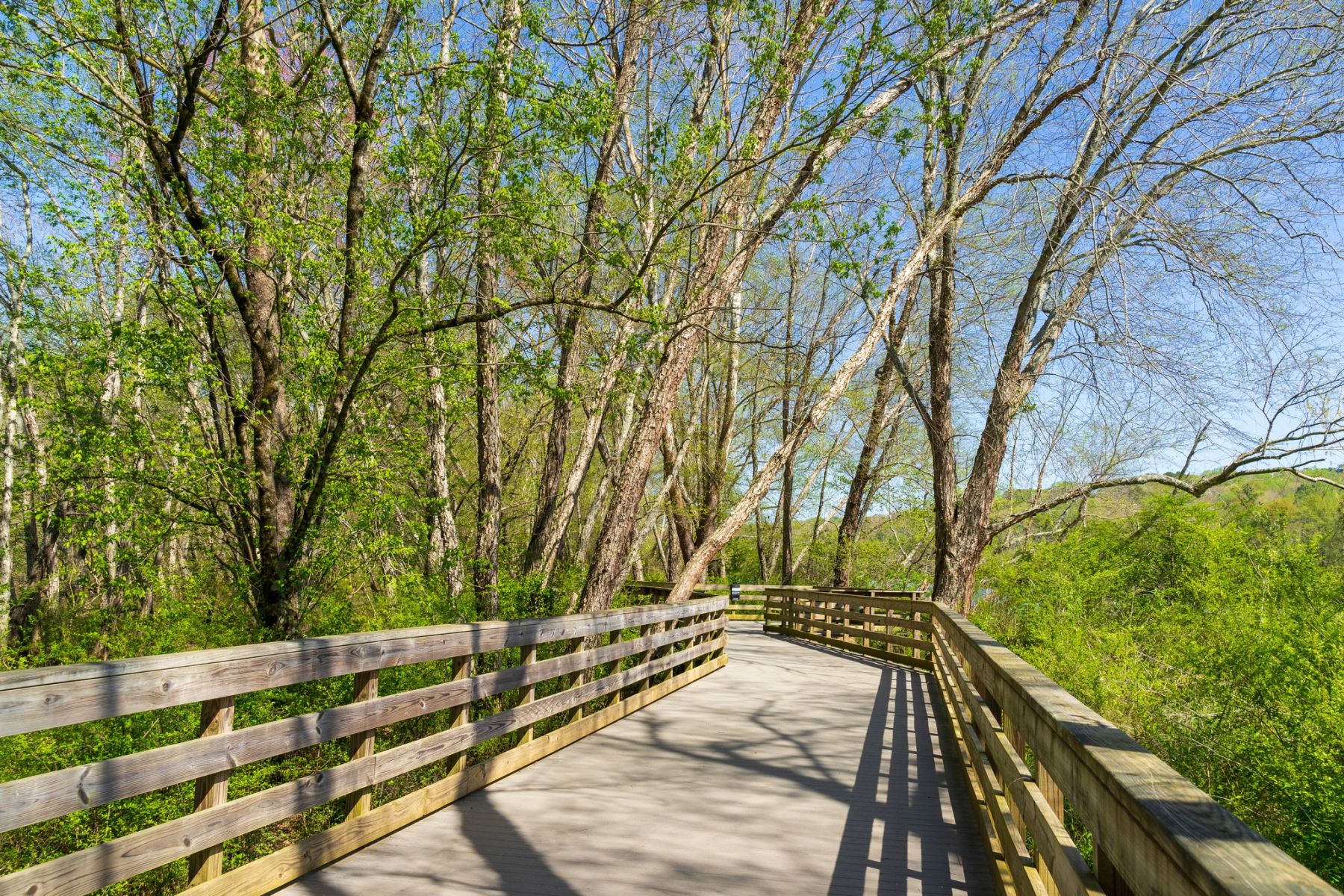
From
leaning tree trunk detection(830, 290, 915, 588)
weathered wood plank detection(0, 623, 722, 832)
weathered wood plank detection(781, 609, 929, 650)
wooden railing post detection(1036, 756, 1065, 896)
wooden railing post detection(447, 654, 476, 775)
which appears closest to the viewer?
weathered wood plank detection(0, 623, 722, 832)

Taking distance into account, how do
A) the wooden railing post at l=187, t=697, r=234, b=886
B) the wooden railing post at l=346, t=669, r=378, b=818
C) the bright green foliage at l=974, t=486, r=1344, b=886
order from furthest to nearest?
the bright green foliage at l=974, t=486, r=1344, b=886 < the wooden railing post at l=346, t=669, r=378, b=818 < the wooden railing post at l=187, t=697, r=234, b=886

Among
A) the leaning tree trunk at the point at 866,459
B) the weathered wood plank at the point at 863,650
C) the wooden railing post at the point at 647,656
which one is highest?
the leaning tree trunk at the point at 866,459

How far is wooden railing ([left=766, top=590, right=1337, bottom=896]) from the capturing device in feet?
5.20

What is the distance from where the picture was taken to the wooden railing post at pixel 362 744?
14.3 ft

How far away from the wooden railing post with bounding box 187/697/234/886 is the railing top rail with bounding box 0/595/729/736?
0.24 feet

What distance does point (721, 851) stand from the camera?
4.45 metres

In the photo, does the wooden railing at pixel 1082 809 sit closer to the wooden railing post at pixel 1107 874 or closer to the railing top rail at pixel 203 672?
the wooden railing post at pixel 1107 874

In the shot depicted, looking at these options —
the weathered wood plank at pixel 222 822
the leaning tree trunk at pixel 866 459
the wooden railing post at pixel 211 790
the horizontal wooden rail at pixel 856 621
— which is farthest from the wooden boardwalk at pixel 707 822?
the leaning tree trunk at pixel 866 459

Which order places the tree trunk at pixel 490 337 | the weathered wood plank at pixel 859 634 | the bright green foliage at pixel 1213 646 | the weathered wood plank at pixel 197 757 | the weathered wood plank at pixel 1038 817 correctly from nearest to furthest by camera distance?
the weathered wood plank at pixel 1038 817 < the weathered wood plank at pixel 197 757 < the bright green foliage at pixel 1213 646 < the tree trunk at pixel 490 337 < the weathered wood plank at pixel 859 634

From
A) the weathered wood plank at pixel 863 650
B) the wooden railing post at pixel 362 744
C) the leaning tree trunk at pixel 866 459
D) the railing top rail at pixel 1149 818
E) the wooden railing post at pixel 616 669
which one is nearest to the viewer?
the railing top rail at pixel 1149 818

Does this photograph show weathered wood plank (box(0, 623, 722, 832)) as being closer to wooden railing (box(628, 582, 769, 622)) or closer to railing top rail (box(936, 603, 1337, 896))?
railing top rail (box(936, 603, 1337, 896))

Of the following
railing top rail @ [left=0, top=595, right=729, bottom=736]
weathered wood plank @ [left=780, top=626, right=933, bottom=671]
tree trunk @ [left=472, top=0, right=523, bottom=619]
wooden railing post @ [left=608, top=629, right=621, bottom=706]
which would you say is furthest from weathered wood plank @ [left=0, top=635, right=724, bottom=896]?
weathered wood plank @ [left=780, top=626, right=933, bottom=671]

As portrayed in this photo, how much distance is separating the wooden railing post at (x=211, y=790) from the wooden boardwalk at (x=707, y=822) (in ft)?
1.51

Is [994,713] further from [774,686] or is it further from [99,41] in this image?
[99,41]
